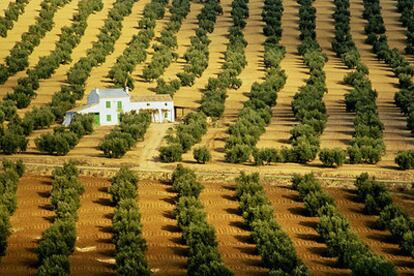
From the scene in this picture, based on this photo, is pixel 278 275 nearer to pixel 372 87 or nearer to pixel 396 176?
pixel 396 176

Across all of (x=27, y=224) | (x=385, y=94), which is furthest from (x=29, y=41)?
(x=27, y=224)

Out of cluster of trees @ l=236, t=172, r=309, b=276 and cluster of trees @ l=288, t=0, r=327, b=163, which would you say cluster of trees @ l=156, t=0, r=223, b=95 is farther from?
cluster of trees @ l=236, t=172, r=309, b=276

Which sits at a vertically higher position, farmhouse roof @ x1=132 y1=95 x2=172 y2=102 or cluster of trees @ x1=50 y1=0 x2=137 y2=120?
cluster of trees @ x1=50 y1=0 x2=137 y2=120

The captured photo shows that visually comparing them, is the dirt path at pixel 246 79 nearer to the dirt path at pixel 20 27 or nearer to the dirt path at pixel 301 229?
the dirt path at pixel 301 229

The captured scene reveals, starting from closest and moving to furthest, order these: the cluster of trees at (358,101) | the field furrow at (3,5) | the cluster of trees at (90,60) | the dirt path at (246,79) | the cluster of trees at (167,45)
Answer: the cluster of trees at (358,101) < the dirt path at (246,79) < the cluster of trees at (90,60) < the cluster of trees at (167,45) < the field furrow at (3,5)

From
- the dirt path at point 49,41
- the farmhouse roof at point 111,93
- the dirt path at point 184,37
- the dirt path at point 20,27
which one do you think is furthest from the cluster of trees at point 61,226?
the dirt path at point 20,27

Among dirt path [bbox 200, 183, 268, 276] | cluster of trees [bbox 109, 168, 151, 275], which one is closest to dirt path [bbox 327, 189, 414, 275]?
dirt path [bbox 200, 183, 268, 276]

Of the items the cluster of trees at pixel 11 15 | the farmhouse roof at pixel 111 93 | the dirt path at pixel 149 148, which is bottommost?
the dirt path at pixel 149 148

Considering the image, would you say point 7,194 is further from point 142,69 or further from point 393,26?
point 393,26
